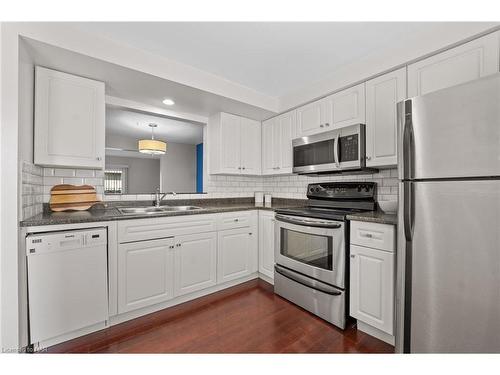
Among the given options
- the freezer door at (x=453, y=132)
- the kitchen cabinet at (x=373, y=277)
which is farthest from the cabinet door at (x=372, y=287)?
the freezer door at (x=453, y=132)

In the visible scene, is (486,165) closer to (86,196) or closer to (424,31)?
(424,31)

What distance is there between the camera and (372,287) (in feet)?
5.60

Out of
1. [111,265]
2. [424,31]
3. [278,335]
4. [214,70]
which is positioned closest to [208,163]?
[214,70]

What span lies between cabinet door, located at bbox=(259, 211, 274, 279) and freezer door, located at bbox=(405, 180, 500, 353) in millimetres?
1529

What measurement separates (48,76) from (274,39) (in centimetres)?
190

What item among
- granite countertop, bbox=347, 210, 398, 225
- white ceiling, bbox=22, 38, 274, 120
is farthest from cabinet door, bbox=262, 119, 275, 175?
granite countertop, bbox=347, 210, 398, 225

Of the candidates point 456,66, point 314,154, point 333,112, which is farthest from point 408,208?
point 333,112

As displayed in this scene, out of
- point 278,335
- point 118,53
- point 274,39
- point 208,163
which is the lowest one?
point 278,335

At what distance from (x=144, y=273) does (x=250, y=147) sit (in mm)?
2075

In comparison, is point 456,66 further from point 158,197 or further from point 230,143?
point 158,197

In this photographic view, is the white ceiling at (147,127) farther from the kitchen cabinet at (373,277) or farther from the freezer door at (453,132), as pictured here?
the freezer door at (453,132)

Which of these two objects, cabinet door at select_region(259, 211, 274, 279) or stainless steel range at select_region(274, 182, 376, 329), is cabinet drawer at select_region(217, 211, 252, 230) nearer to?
cabinet door at select_region(259, 211, 274, 279)

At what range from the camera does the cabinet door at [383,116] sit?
1.93m

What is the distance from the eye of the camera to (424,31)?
5.62 ft
